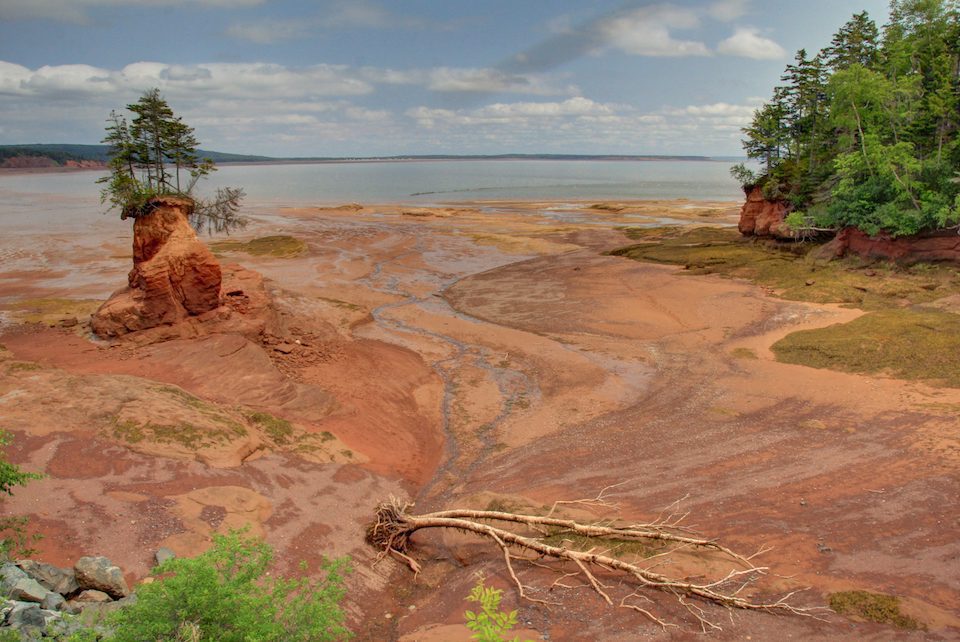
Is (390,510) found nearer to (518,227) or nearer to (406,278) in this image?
(406,278)

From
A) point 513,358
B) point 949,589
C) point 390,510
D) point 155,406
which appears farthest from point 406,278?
point 949,589

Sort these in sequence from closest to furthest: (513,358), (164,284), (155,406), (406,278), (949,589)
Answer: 1. (949,589)
2. (155,406)
3. (164,284)
4. (513,358)
5. (406,278)

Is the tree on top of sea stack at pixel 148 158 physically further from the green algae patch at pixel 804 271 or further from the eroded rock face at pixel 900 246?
the eroded rock face at pixel 900 246

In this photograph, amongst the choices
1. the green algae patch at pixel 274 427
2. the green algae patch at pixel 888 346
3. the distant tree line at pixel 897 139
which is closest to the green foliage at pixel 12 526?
the green algae patch at pixel 274 427

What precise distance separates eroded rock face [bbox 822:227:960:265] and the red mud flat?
27.8 ft

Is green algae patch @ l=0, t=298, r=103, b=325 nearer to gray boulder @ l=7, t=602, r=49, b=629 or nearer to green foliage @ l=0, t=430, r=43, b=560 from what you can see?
green foliage @ l=0, t=430, r=43, b=560

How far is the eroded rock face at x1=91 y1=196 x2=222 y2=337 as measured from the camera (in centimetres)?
1922

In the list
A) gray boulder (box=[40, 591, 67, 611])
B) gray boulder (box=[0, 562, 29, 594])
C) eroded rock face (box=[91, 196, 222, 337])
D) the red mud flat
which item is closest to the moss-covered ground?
the red mud flat

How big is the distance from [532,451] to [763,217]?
3677 cm

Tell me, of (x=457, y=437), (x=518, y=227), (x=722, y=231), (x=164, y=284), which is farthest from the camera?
(x=518, y=227)

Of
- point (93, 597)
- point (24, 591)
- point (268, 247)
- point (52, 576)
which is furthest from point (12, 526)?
point (268, 247)

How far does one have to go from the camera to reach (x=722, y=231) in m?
54.5

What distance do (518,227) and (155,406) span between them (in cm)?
5379

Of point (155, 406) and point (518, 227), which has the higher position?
point (518, 227)
